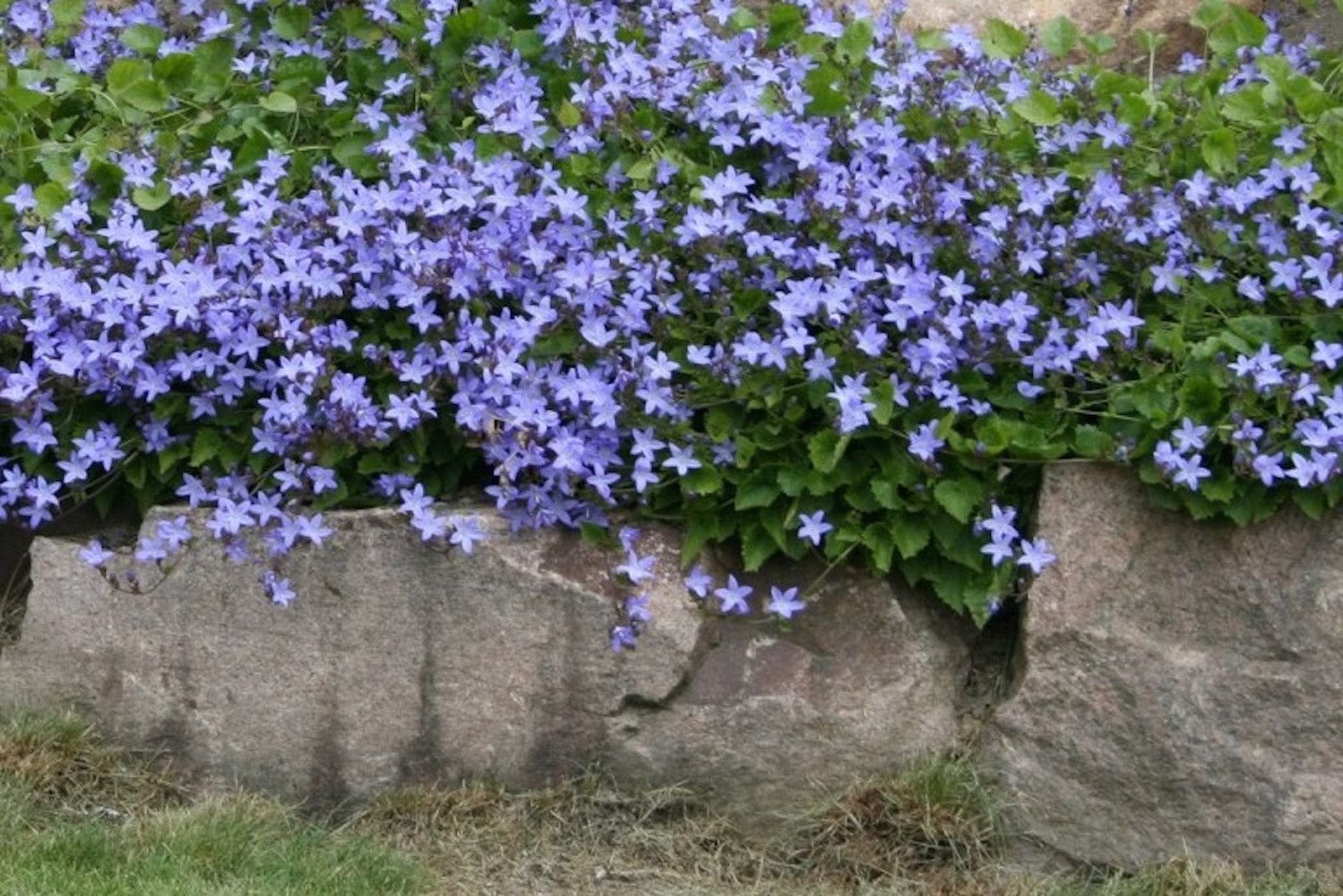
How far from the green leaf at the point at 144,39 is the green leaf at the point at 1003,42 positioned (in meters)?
1.83

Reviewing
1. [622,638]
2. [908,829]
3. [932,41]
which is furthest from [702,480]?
[932,41]

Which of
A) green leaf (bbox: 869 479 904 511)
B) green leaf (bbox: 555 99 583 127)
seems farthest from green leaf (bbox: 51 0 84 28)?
green leaf (bbox: 869 479 904 511)

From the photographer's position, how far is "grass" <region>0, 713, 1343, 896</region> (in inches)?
156

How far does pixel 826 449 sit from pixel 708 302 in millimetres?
406

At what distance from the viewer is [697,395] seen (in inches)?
166

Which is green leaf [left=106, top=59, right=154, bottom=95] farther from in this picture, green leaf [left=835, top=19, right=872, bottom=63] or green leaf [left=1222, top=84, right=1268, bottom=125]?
green leaf [left=1222, top=84, right=1268, bottom=125]

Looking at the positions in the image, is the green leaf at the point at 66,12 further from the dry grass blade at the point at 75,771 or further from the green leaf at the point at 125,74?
the dry grass blade at the point at 75,771

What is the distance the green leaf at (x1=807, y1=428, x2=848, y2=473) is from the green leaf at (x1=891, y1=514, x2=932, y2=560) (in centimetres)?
16

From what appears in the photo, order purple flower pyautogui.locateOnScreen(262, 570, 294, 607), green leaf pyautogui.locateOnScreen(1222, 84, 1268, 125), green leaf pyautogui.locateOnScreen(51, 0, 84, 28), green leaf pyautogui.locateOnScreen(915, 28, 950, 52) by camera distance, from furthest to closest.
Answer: green leaf pyautogui.locateOnScreen(51, 0, 84, 28), green leaf pyautogui.locateOnScreen(915, 28, 950, 52), green leaf pyautogui.locateOnScreen(1222, 84, 1268, 125), purple flower pyautogui.locateOnScreen(262, 570, 294, 607)

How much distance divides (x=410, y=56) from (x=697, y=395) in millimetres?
1184

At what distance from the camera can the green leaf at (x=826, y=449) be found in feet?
13.3

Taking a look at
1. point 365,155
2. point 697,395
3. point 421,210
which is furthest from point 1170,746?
point 365,155

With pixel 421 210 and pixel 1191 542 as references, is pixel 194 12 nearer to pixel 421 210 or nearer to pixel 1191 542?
pixel 421 210

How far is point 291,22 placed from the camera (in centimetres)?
506
